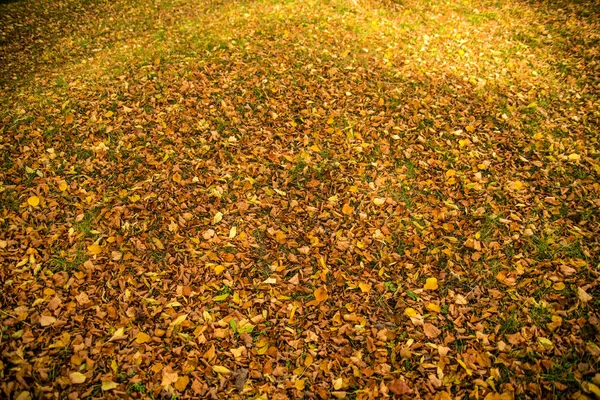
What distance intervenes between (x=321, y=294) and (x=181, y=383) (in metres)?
1.51

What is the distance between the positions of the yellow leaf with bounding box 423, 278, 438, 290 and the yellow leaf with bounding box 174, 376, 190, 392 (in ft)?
8.14

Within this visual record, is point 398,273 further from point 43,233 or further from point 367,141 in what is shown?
point 43,233

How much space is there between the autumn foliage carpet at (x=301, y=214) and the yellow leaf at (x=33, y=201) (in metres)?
0.05

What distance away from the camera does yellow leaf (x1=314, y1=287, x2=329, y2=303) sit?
3.31 metres

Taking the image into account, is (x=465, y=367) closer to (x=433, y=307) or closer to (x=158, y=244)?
(x=433, y=307)

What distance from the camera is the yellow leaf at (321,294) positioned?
130 inches

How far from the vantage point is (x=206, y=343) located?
3000mm

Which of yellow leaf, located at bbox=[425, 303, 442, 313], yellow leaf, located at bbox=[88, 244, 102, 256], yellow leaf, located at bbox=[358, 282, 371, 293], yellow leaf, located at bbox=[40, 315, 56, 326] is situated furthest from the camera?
yellow leaf, located at bbox=[88, 244, 102, 256]

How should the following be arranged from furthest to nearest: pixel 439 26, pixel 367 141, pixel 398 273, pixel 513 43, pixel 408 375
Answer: pixel 439 26
pixel 513 43
pixel 367 141
pixel 398 273
pixel 408 375

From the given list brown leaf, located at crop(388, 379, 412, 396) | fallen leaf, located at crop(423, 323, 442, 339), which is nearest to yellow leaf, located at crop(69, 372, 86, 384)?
brown leaf, located at crop(388, 379, 412, 396)

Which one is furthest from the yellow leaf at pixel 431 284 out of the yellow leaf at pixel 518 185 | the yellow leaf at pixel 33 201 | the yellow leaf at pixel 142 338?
the yellow leaf at pixel 33 201

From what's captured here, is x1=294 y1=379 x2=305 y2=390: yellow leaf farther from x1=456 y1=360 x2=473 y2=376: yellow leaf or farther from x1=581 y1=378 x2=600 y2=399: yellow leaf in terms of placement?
x1=581 y1=378 x2=600 y2=399: yellow leaf

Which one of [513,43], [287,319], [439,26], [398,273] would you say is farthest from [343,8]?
[287,319]

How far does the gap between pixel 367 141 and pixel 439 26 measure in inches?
172
